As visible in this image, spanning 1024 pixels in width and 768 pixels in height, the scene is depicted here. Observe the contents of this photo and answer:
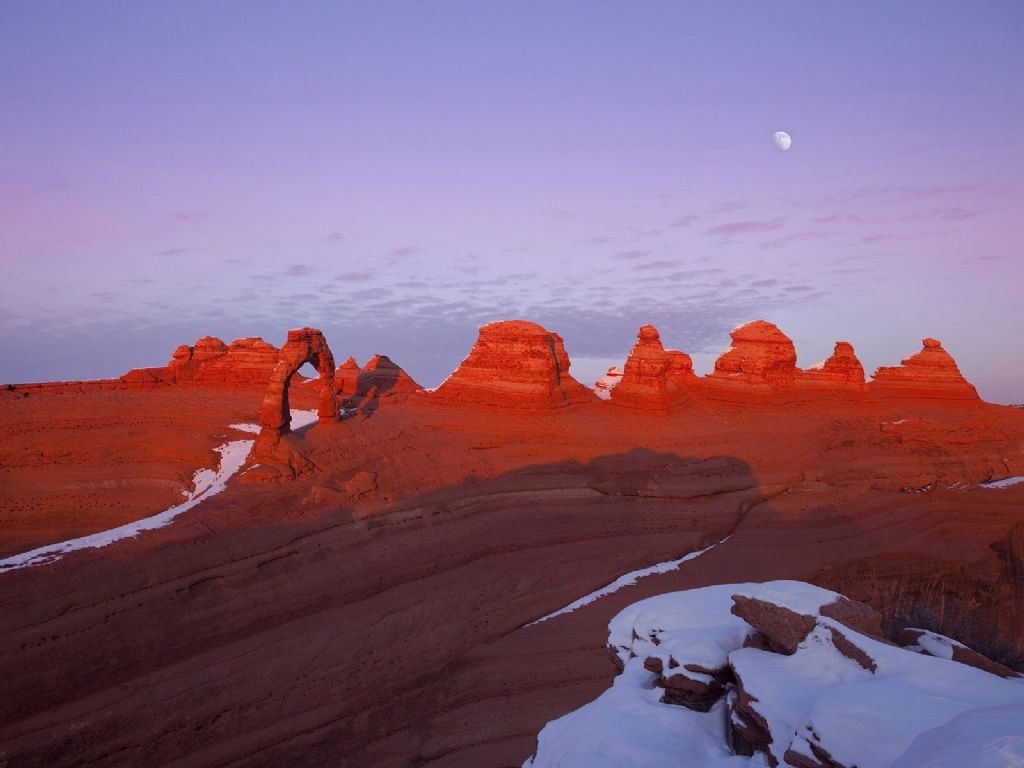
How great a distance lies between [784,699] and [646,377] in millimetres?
20302

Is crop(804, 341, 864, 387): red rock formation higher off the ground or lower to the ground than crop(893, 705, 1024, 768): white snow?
higher

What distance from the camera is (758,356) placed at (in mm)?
28047

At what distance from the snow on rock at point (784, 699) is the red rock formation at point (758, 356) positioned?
2132 cm

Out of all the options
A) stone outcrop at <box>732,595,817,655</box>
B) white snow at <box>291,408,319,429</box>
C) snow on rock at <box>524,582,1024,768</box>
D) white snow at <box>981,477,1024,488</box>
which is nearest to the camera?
snow on rock at <box>524,582,1024,768</box>

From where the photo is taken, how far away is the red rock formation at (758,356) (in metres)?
27.9

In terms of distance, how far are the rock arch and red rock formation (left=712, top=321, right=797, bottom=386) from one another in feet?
53.5

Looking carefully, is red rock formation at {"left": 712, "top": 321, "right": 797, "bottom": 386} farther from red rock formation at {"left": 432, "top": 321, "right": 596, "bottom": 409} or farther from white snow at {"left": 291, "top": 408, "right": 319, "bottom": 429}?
white snow at {"left": 291, "top": 408, "right": 319, "bottom": 429}

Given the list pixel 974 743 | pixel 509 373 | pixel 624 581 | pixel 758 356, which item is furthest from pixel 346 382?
pixel 974 743

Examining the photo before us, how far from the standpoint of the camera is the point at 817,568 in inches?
677

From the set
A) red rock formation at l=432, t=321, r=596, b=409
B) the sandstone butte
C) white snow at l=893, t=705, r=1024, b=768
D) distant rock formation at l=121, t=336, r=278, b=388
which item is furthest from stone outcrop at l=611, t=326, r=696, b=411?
white snow at l=893, t=705, r=1024, b=768

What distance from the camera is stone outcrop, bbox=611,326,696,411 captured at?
25.1m

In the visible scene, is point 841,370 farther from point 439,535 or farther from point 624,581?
point 439,535

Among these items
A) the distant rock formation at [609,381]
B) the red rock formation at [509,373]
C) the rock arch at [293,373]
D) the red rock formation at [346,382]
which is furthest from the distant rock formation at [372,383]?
the distant rock formation at [609,381]

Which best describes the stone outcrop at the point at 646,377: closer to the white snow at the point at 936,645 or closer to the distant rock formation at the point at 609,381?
the distant rock formation at the point at 609,381
